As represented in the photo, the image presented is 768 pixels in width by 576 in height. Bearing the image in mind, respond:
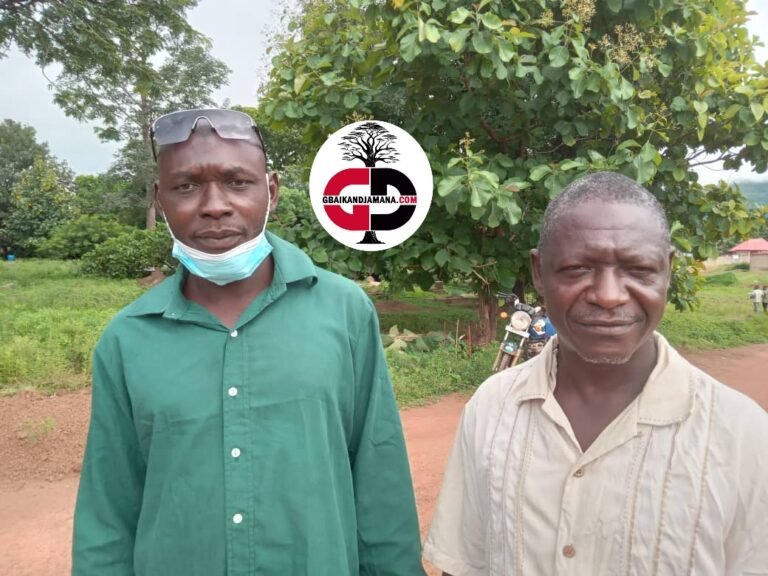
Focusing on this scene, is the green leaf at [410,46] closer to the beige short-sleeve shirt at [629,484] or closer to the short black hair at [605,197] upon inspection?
the short black hair at [605,197]

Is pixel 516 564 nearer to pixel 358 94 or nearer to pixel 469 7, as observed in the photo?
pixel 469 7

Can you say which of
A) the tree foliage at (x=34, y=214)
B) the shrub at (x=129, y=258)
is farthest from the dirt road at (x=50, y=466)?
the tree foliage at (x=34, y=214)

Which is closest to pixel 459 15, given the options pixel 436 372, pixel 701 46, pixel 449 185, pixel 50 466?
pixel 449 185

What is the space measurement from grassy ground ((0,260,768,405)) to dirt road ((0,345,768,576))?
39cm

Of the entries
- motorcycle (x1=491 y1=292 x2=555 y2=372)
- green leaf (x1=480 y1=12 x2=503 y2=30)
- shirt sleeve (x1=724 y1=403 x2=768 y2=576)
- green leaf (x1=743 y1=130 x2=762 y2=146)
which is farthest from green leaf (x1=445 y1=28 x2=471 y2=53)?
shirt sleeve (x1=724 y1=403 x2=768 y2=576)

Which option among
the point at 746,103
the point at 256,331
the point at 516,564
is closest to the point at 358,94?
the point at 746,103

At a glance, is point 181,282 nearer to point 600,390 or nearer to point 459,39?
point 600,390

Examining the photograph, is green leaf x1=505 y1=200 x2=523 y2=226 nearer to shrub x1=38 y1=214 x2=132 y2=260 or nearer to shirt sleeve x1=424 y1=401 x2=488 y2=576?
shirt sleeve x1=424 y1=401 x2=488 y2=576

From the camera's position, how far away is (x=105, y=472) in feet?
4.58

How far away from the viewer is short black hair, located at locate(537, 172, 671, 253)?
1.19 metres

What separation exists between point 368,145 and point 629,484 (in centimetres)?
529

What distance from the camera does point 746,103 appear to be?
5426 millimetres

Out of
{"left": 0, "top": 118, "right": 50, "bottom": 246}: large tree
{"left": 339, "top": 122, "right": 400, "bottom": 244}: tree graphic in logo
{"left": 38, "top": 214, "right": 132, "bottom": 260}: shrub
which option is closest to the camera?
{"left": 339, "top": 122, "right": 400, "bottom": 244}: tree graphic in logo

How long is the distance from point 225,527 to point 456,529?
0.51 meters
